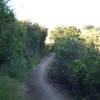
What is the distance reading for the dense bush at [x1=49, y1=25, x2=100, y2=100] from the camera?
60.4ft

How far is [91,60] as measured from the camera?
22141 millimetres

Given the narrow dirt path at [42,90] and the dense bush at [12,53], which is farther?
the narrow dirt path at [42,90]

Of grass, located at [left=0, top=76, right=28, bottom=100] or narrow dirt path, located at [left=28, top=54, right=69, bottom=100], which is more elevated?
grass, located at [left=0, top=76, right=28, bottom=100]

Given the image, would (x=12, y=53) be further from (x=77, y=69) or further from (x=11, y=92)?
(x=11, y=92)

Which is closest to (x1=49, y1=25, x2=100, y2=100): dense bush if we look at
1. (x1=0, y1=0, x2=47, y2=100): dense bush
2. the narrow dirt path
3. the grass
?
the narrow dirt path

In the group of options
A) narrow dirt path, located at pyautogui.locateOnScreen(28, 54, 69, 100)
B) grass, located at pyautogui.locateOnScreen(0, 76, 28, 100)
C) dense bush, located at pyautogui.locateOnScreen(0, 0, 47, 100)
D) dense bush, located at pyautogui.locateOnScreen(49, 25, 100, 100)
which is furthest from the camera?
narrow dirt path, located at pyautogui.locateOnScreen(28, 54, 69, 100)

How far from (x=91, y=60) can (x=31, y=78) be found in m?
5.12

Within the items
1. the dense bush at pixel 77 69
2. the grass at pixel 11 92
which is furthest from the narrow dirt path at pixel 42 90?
the dense bush at pixel 77 69

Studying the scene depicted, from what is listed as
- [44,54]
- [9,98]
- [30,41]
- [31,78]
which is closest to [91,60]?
[31,78]

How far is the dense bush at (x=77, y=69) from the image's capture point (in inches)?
725

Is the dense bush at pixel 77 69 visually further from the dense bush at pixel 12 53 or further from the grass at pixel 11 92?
the grass at pixel 11 92

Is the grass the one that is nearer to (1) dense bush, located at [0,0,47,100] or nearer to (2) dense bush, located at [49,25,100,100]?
(1) dense bush, located at [0,0,47,100]

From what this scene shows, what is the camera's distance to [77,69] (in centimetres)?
2142

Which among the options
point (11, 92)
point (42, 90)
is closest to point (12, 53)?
point (42, 90)
